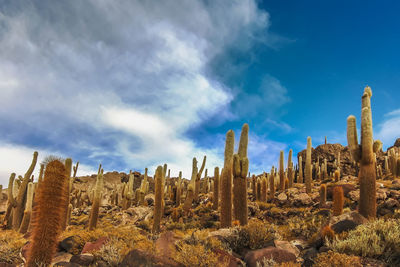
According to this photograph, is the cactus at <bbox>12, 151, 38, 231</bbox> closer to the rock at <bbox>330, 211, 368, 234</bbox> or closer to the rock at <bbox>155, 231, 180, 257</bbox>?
the rock at <bbox>155, 231, 180, 257</bbox>

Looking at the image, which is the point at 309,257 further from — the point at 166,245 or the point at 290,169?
the point at 290,169

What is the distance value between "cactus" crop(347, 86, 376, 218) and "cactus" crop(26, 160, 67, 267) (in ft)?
44.6

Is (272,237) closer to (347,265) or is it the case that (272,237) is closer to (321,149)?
(347,265)

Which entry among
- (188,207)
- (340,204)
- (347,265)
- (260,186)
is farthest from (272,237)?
(260,186)

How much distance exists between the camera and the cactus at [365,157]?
13.4 metres

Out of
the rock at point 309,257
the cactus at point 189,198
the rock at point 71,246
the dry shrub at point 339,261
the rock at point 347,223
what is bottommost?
the rock at point 71,246

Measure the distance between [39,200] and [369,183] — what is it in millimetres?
14420

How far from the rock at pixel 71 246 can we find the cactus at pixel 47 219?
306 cm

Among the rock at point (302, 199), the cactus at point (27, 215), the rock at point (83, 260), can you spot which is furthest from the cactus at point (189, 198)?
the rock at point (83, 260)

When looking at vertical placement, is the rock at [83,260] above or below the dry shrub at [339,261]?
below

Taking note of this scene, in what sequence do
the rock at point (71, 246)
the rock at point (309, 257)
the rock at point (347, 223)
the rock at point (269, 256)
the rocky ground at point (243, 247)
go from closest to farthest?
the rocky ground at point (243, 247), the rock at point (269, 256), the rock at point (309, 257), the rock at point (347, 223), the rock at point (71, 246)

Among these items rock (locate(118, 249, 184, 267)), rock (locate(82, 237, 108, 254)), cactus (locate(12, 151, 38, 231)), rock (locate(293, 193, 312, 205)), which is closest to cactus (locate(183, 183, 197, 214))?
rock (locate(293, 193, 312, 205))

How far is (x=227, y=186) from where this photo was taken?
14953 millimetres

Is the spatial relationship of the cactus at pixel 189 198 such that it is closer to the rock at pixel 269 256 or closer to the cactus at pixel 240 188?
the cactus at pixel 240 188
